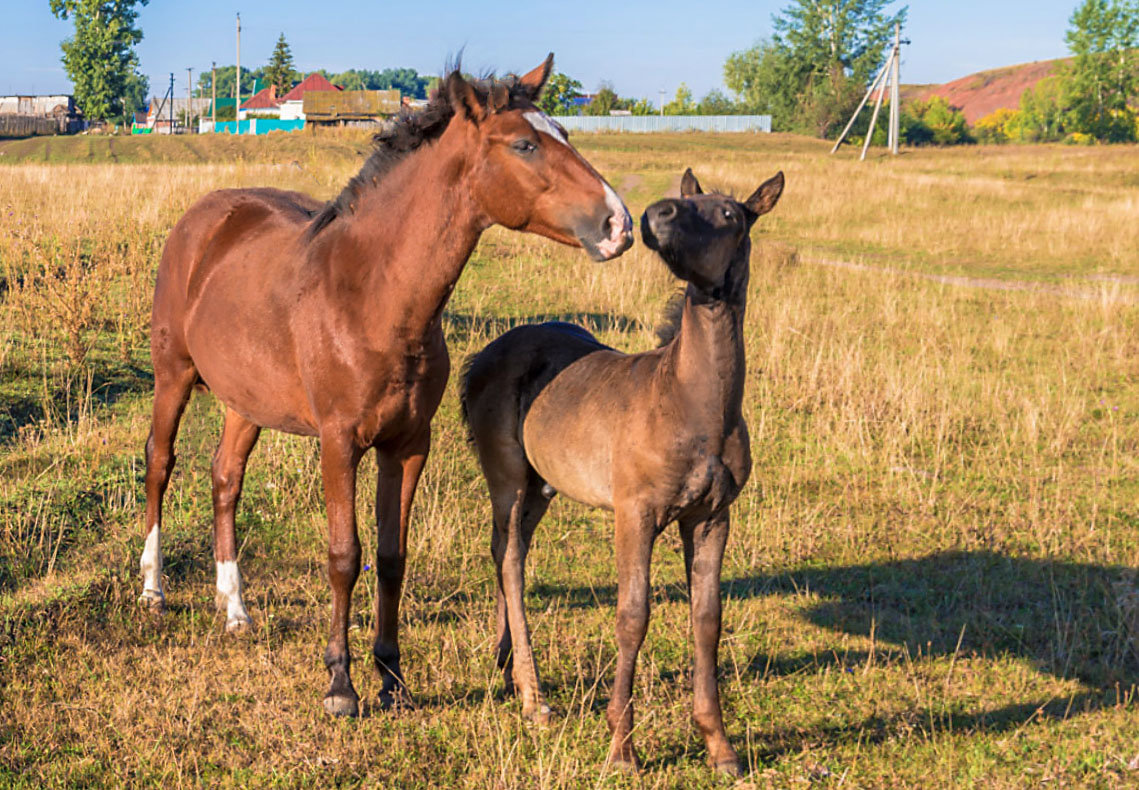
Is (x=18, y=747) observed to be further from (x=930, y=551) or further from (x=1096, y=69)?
(x=1096, y=69)

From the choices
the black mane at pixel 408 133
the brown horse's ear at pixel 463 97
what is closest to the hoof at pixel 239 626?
the black mane at pixel 408 133

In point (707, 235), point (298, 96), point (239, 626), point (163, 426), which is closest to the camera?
point (707, 235)

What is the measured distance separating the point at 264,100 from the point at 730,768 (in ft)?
425

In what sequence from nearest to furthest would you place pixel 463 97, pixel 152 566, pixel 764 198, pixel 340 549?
pixel 764 198, pixel 463 97, pixel 340 549, pixel 152 566

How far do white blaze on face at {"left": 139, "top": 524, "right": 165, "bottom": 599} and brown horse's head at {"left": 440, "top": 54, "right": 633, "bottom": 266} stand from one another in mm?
3162

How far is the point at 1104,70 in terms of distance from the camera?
277 ft

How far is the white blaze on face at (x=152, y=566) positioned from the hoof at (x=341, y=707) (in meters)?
1.73

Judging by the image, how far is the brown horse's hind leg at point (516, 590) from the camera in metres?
4.82

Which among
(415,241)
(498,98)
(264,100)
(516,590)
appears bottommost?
(516,590)

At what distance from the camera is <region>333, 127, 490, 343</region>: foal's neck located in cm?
441

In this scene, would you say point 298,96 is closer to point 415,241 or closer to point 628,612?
point 415,241

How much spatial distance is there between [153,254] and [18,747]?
1096cm

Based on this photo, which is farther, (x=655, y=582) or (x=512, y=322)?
(x=512, y=322)

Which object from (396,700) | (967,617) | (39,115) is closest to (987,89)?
(39,115)
